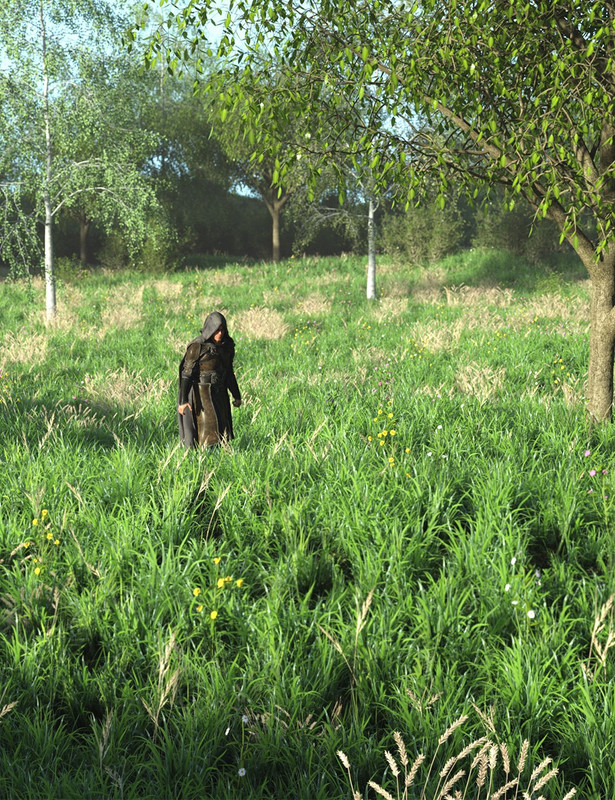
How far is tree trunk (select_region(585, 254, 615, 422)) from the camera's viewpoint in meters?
6.12

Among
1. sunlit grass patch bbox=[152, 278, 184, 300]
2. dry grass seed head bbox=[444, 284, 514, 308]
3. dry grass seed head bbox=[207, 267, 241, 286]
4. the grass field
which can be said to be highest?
dry grass seed head bbox=[207, 267, 241, 286]

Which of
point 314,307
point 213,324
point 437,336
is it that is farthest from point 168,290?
point 213,324

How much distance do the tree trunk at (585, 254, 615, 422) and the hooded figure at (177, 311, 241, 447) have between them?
13.0 feet

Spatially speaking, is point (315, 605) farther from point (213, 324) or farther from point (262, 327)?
point (262, 327)

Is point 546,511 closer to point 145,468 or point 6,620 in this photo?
point 145,468

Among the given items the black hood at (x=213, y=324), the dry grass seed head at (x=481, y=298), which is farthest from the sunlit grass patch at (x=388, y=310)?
the black hood at (x=213, y=324)

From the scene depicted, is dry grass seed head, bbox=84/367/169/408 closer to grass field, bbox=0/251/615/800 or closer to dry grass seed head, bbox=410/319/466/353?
grass field, bbox=0/251/615/800

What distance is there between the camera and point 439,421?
20.2ft

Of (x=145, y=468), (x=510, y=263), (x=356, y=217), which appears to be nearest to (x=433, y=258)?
(x=510, y=263)

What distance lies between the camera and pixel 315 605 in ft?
11.5

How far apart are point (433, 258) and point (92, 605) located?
85.9 ft

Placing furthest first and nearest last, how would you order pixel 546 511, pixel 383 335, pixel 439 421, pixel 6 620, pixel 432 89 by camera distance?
pixel 383 335
pixel 439 421
pixel 432 89
pixel 546 511
pixel 6 620

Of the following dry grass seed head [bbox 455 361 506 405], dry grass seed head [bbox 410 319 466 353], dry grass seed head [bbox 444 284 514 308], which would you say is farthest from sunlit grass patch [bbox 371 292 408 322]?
dry grass seed head [bbox 455 361 506 405]

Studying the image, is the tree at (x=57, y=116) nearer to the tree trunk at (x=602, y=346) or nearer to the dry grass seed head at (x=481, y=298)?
the dry grass seed head at (x=481, y=298)
